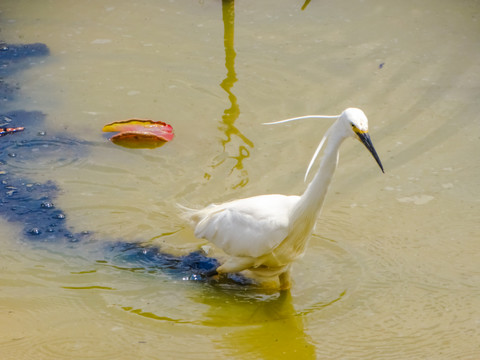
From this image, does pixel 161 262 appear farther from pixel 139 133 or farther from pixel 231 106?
pixel 231 106

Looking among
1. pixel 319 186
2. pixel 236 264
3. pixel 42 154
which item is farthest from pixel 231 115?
pixel 319 186

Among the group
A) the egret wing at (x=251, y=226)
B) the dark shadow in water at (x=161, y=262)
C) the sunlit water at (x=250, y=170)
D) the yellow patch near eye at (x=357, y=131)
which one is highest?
the yellow patch near eye at (x=357, y=131)

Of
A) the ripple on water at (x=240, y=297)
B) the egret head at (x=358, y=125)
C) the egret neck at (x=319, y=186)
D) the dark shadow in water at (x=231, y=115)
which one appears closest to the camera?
the egret head at (x=358, y=125)

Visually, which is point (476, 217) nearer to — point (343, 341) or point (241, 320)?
point (343, 341)

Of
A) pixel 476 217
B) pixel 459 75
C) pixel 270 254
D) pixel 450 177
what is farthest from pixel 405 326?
pixel 459 75

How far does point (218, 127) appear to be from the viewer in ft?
17.8

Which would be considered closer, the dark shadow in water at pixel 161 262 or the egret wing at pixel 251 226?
the dark shadow in water at pixel 161 262

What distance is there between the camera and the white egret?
351 centimetres

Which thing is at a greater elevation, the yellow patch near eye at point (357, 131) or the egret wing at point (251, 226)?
the yellow patch near eye at point (357, 131)

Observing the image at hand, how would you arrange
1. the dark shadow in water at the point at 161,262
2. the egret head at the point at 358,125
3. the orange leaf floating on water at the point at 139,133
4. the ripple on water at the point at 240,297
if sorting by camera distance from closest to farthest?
1. the egret head at the point at 358,125
2. the dark shadow in water at the point at 161,262
3. the ripple on water at the point at 240,297
4. the orange leaf floating on water at the point at 139,133

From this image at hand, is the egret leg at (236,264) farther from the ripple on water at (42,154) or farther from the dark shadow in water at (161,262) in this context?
the ripple on water at (42,154)

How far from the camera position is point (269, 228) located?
3.61 m

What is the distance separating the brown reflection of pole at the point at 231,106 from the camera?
494 cm

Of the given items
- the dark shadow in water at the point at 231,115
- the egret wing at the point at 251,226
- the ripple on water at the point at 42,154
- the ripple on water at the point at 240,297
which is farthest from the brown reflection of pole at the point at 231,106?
the ripple on water at the point at 42,154
